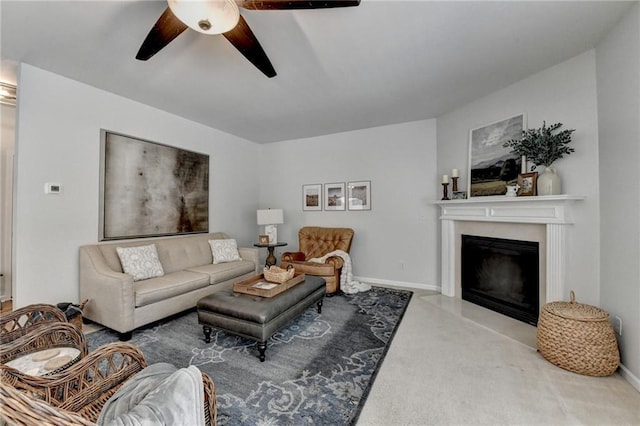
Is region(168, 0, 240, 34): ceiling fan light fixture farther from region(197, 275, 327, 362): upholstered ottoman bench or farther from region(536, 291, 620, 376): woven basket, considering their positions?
region(536, 291, 620, 376): woven basket

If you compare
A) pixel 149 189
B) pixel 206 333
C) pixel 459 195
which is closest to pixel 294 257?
pixel 206 333

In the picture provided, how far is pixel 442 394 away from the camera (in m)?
1.80

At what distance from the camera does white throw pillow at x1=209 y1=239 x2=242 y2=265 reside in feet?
13.4

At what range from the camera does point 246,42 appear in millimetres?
1862

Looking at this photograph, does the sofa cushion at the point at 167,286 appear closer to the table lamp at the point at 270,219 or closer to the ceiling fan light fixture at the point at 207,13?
the table lamp at the point at 270,219

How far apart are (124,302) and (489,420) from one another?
10.1ft

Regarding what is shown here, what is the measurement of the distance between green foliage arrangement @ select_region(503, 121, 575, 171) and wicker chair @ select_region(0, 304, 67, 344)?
165 inches

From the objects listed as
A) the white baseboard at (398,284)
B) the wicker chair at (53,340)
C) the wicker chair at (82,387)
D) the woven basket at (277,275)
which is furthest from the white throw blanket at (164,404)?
the white baseboard at (398,284)

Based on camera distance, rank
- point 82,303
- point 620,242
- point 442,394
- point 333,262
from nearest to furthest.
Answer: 1. point 442,394
2. point 620,242
3. point 82,303
4. point 333,262

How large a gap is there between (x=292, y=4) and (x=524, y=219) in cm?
302

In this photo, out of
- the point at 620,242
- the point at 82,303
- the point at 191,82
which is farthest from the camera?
the point at 191,82

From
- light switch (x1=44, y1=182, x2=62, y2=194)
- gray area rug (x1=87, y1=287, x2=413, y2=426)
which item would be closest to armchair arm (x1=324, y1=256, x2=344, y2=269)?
gray area rug (x1=87, y1=287, x2=413, y2=426)

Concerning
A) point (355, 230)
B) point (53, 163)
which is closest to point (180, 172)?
point (53, 163)

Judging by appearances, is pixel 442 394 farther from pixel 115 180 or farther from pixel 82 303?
pixel 115 180
